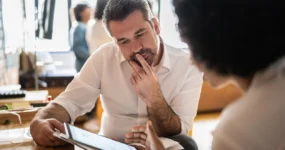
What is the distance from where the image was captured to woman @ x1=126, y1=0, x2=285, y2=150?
65cm

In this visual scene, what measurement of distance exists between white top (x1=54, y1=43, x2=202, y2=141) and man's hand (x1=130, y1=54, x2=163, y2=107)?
90 mm

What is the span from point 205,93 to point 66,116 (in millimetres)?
2759

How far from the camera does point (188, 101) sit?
1502mm

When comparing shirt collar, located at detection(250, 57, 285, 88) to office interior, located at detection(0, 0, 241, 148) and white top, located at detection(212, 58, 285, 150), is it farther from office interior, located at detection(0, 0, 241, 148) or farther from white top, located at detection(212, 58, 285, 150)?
office interior, located at detection(0, 0, 241, 148)

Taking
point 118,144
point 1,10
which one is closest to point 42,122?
point 118,144

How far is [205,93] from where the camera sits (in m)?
4.02

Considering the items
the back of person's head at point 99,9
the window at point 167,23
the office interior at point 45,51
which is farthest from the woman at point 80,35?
the window at point 167,23

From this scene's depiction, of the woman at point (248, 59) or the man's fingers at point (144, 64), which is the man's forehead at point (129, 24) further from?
the woman at point (248, 59)

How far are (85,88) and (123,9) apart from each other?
381mm

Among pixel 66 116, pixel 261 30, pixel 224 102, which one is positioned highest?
pixel 261 30

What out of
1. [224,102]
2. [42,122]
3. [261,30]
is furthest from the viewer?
[224,102]

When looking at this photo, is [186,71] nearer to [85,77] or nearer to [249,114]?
[85,77]

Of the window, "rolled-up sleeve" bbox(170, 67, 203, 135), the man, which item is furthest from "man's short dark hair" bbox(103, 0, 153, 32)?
the window

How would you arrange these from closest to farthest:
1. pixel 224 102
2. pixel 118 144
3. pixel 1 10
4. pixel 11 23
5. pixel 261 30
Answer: pixel 261 30 < pixel 118 144 < pixel 1 10 < pixel 11 23 < pixel 224 102
